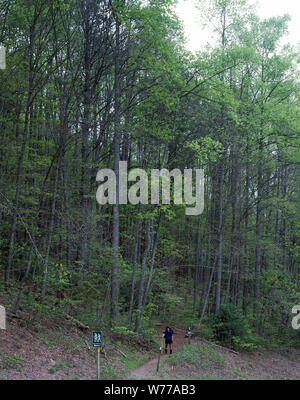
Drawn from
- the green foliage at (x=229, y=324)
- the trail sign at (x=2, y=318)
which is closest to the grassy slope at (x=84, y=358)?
the trail sign at (x=2, y=318)

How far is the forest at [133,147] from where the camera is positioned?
1233 centimetres

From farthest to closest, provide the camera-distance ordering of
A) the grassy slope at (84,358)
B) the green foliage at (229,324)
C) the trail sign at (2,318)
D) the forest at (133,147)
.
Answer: the green foliage at (229,324)
the forest at (133,147)
the trail sign at (2,318)
the grassy slope at (84,358)

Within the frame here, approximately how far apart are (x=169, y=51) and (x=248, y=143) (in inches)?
283

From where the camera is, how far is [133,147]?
82.1ft

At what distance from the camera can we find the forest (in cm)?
1233

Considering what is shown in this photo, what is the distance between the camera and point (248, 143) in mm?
20109

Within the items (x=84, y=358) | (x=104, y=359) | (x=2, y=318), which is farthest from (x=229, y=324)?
(x=2, y=318)

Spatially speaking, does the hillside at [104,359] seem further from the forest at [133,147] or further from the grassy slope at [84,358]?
the forest at [133,147]

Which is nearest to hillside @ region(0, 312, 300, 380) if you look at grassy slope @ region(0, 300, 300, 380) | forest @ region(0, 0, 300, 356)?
grassy slope @ region(0, 300, 300, 380)

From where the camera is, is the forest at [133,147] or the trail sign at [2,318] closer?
the trail sign at [2,318]

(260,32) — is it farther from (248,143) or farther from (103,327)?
(103,327)
